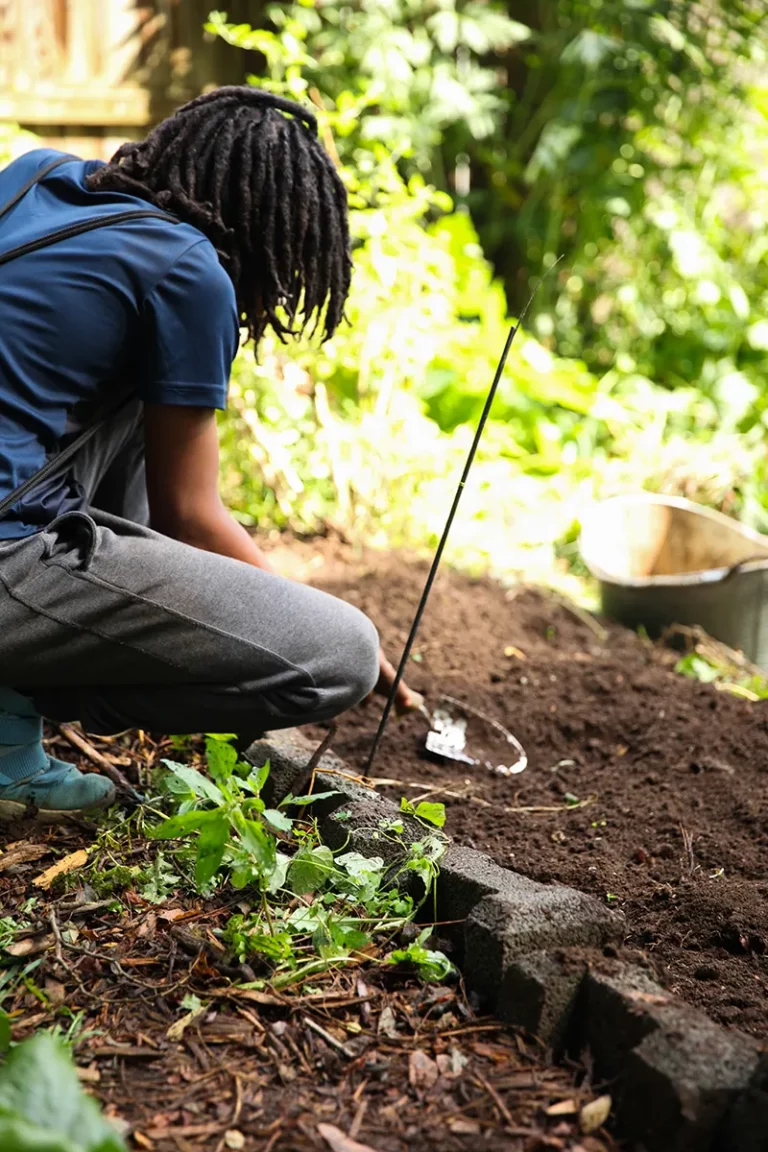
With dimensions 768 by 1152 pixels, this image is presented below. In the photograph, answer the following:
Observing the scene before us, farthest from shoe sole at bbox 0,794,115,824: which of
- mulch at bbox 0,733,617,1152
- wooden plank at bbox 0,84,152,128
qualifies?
wooden plank at bbox 0,84,152,128

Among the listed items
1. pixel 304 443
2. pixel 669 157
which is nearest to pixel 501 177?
pixel 669 157

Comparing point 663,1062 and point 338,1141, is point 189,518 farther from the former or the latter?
point 663,1062

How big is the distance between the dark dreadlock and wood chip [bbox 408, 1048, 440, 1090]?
1.35 meters

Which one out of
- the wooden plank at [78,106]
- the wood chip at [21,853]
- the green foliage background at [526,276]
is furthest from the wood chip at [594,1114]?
the wooden plank at [78,106]

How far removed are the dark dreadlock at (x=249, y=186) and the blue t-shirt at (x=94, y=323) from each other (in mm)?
111

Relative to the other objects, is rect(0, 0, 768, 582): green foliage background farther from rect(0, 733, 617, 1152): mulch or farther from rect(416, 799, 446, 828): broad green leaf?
rect(0, 733, 617, 1152): mulch

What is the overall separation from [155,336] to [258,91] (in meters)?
0.61

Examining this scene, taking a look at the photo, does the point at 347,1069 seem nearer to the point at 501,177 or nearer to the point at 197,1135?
the point at 197,1135

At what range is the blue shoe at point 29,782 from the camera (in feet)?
7.03

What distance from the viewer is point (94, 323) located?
187 centimetres

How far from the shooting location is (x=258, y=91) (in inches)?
84.9

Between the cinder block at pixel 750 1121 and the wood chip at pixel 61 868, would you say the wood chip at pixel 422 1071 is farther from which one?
the wood chip at pixel 61 868

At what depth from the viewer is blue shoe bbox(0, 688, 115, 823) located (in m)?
2.14

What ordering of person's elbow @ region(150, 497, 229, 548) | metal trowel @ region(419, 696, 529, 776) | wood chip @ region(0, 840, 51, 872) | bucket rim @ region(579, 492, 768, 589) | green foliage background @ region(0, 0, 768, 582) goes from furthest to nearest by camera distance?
green foliage background @ region(0, 0, 768, 582) < bucket rim @ region(579, 492, 768, 589) < metal trowel @ region(419, 696, 529, 776) < person's elbow @ region(150, 497, 229, 548) < wood chip @ region(0, 840, 51, 872)
